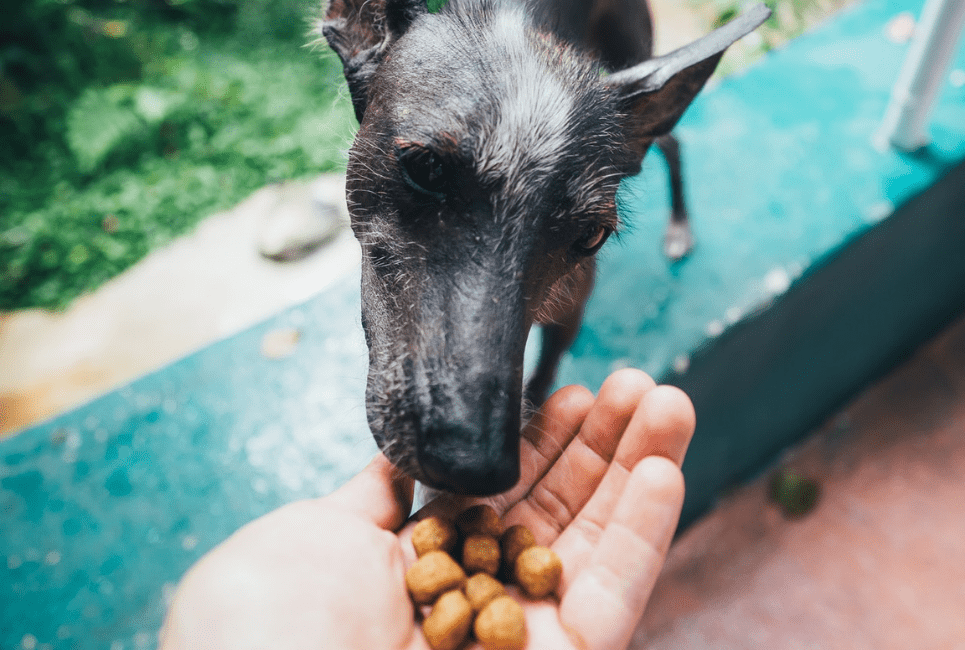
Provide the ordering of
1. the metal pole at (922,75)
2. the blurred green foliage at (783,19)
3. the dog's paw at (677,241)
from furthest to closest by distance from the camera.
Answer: the blurred green foliage at (783,19)
the dog's paw at (677,241)
the metal pole at (922,75)

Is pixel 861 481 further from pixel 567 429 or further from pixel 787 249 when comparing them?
pixel 567 429

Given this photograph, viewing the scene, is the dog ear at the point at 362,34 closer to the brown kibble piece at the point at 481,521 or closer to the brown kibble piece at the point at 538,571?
the brown kibble piece at the point at 481,521

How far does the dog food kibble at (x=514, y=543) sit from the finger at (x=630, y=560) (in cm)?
15

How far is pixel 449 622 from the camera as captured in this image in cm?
129

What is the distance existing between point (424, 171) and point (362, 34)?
19.9 inches

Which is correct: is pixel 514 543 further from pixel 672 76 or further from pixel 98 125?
pixel 98 125

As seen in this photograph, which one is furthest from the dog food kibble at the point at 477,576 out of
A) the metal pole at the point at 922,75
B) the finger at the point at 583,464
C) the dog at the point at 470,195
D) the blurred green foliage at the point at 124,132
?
the blurred green foliage at the point at 124,132

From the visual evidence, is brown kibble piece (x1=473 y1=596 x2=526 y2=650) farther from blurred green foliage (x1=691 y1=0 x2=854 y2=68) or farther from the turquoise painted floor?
blurred green foliage (x1=691 y1=0 x2=854 y2=68)

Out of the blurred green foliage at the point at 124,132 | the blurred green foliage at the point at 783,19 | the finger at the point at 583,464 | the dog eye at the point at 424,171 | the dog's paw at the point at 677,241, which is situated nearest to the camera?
the dog eye at the point at 424,171

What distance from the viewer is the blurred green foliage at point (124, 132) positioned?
13.1 ft

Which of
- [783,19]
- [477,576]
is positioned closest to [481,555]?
[477,576]

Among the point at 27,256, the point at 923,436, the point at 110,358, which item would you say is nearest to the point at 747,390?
the point at 923,436

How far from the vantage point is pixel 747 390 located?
264cm

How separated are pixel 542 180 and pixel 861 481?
259 centimetres
